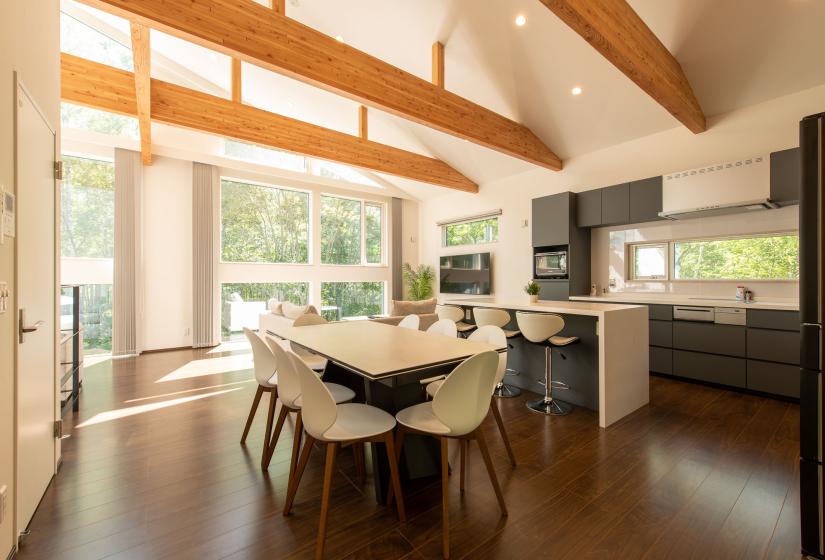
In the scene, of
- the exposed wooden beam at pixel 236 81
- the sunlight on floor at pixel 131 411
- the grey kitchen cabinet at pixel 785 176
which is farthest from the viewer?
the exposed wooden beam at pixel 236 81

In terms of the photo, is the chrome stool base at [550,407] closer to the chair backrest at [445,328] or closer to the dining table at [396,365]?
the chair backrest at [445,328]

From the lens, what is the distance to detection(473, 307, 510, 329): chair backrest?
11.3ft

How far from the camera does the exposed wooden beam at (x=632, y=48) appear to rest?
2.42 metres

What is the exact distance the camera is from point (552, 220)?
566cm

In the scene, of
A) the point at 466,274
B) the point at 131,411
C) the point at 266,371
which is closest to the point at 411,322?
the point at 266,371

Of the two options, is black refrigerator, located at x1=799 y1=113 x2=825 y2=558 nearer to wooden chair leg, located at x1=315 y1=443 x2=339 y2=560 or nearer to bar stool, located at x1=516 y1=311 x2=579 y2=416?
bar stool, located at x1=516 y1=311 x2=579 y2=416

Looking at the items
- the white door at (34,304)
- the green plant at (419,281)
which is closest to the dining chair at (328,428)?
the white door at (34,304)

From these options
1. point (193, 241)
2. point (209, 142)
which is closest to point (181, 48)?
point (209, 142)

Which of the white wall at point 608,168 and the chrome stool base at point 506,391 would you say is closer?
the chrome stool base at point 506,391

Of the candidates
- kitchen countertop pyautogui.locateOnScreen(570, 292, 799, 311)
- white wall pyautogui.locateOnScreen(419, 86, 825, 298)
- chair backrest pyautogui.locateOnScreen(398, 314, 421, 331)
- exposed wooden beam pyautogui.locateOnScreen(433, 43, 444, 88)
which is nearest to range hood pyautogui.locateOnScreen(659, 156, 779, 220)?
white wall pyautogui.locateOnScreen(419, 86, 825, 298)

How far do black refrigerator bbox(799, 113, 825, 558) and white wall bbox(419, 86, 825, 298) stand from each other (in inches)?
126

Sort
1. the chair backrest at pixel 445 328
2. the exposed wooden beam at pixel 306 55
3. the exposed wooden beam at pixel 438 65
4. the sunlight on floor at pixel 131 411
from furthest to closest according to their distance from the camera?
A: the exposed wooden beam at pixel 438 65, the sunlight on floor at pixel 131 411, the chair backrest at pixel 445 328, the exposed wooden beam at pixel 306 55

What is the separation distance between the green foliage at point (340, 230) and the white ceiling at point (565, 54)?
231cm

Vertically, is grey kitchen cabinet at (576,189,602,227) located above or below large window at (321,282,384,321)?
above
